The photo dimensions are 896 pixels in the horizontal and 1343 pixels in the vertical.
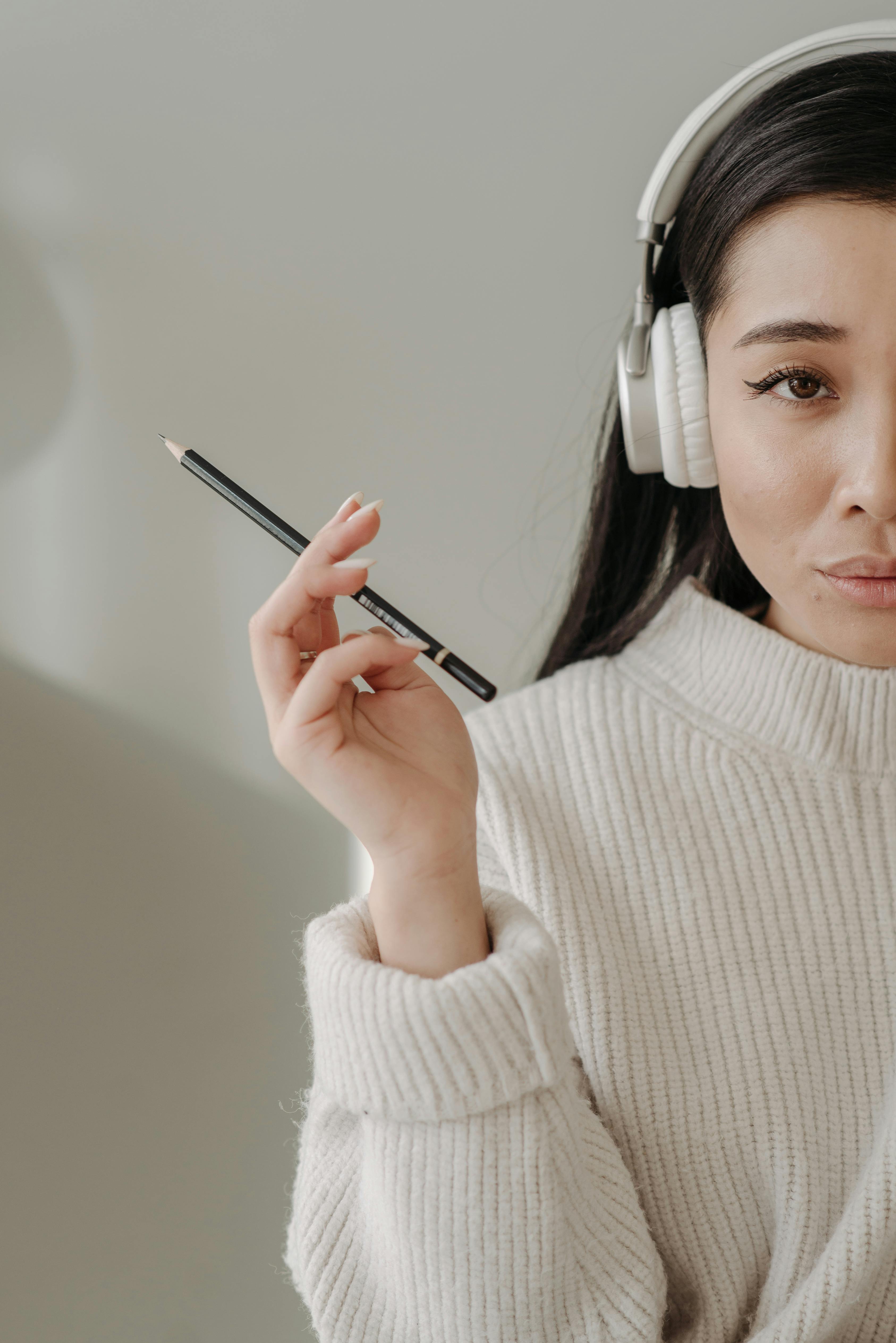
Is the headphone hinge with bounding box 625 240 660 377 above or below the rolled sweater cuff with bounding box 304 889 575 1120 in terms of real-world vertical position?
above

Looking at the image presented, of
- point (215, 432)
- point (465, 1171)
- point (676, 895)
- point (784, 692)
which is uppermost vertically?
point (784, 692)

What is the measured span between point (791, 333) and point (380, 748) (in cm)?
44

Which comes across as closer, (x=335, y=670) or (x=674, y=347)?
(x=335, y=670)

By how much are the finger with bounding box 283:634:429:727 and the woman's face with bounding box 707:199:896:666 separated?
34 centimetres

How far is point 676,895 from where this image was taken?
88 cm

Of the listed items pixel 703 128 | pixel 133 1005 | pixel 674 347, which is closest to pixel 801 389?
pixel 674 347

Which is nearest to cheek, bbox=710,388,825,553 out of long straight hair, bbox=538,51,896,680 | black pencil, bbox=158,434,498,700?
long straight hair, bbox=538,51,896,680

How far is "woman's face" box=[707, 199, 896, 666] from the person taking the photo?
0.72 metres

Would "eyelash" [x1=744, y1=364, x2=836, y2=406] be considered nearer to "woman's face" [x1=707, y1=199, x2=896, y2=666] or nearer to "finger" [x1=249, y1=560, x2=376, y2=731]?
"woman's face" [x1=707, y1=199, x2=896, y2=666]

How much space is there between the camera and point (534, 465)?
1.15m

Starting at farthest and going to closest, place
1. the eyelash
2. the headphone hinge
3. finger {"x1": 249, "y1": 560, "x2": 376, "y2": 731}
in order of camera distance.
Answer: the headphone hinge < the eyelash < finger {"x1": 249, "y1": 560, "x2": 376, "y2": 731}

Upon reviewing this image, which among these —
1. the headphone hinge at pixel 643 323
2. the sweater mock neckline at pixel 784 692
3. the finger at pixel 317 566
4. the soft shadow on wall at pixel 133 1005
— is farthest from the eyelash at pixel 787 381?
the soft shadow on wall at pixel 133 1005

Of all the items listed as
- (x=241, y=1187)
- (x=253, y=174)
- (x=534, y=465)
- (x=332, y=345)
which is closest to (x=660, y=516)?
(x=534, y=465)

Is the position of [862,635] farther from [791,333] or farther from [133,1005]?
[133,1005]
